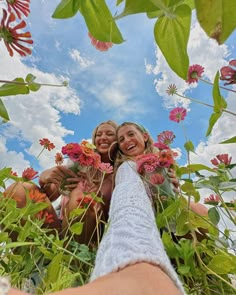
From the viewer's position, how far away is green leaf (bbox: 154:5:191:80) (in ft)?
0.66

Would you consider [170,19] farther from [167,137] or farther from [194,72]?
[167,137]

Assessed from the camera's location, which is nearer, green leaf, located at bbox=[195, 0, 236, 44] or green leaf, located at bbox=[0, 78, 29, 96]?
green leaf, located at bbox=[195, 0, 236, 44]

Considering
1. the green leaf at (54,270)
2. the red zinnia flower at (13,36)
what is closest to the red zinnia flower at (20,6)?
A: the red zinnia flower at (13,36)

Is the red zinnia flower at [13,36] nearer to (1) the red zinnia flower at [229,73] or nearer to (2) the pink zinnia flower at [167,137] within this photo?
(1) the red zinnia flower at [229,73]

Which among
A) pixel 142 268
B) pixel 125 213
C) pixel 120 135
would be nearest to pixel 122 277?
pixel 142 268

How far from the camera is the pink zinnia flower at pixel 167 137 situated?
108 cm

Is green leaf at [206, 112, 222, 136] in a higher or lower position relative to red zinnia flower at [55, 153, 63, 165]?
lower

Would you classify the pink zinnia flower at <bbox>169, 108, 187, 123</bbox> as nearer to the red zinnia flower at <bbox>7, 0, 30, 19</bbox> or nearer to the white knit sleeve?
the white knit sleeve

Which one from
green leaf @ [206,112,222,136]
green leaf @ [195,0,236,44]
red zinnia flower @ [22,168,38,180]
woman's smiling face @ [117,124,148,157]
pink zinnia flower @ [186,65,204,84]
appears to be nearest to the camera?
green leaf @ [195,0,236,44]

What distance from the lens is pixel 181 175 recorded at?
2.78 feet

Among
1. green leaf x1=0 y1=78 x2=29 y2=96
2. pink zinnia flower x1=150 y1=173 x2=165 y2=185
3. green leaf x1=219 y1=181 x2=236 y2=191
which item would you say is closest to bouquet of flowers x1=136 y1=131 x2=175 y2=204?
pink zinnia flower x1=150 y1=173 x2=165 y2=185

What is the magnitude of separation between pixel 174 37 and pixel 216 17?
62mm

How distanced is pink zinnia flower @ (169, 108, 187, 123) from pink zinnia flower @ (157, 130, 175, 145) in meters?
0.11

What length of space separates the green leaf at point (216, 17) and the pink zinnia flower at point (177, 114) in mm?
812
